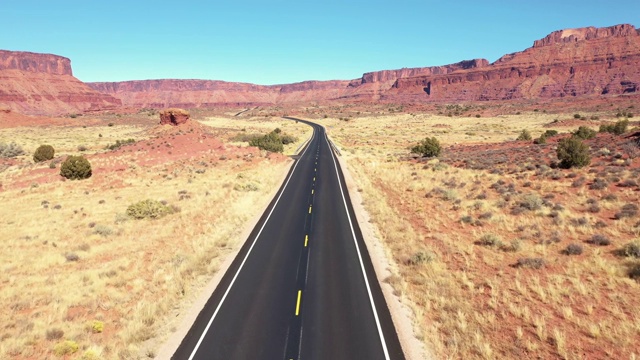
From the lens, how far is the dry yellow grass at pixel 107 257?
41.8ft

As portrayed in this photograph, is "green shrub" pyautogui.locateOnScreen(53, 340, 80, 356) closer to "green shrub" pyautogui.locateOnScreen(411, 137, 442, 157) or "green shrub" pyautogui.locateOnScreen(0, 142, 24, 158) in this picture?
"green shrub" pyautogui.locateOnScreen(411, 137, 442, 157)

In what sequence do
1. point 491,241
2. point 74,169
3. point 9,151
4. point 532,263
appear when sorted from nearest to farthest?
point 532,263 → point 491,241 → point 74,169 → point 9,151

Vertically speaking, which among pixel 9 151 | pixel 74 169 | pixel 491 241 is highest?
pixel 9 151

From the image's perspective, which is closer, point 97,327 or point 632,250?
point 97,327

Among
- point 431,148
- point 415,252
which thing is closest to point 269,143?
point 431,148

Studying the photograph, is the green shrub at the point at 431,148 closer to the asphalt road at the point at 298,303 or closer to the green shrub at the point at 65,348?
the asphalt road at the point at 298,303

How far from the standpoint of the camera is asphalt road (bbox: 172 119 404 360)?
11.9m

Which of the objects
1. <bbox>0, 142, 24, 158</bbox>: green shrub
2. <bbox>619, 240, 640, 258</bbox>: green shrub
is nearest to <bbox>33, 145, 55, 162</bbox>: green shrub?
<bbox>0, 142, 24, 158</bbox>: green shrub

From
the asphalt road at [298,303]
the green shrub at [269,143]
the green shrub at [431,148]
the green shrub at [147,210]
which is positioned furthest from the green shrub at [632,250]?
the green shrub at [269,143]

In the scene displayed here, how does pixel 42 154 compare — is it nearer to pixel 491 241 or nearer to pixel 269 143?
pixel 269 143

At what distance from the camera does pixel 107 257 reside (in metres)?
19.9

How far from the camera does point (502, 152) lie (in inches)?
1884

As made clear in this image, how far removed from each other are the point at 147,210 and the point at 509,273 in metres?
24.2

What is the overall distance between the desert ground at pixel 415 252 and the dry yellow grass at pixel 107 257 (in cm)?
9
